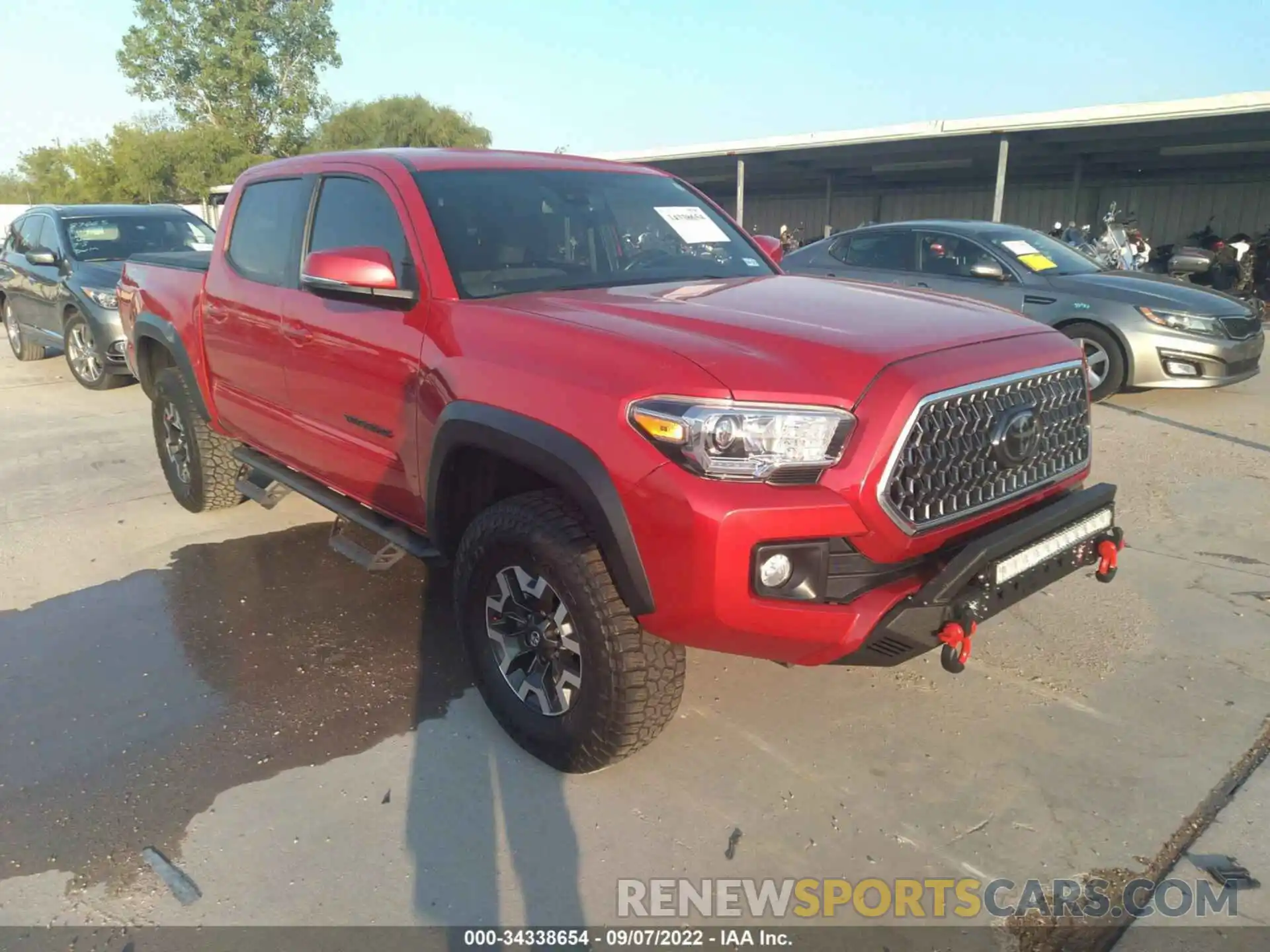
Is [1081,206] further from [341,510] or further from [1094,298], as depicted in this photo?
[341,510]

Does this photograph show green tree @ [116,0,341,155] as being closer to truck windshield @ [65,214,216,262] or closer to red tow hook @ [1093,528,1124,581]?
truck windshield @ [65,214,216,262]

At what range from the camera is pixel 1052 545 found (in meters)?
2.76

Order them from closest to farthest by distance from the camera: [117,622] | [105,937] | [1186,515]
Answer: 1. [105,937]
2. [117,622]
3. [1186,515]

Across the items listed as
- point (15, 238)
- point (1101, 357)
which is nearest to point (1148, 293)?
point (1101, 357)

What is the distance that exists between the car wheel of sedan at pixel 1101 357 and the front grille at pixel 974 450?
503 centimetres

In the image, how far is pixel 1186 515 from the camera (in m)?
5.17

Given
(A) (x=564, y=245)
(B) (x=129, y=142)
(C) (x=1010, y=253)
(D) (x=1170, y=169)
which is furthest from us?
(B) (x=129, y=142)

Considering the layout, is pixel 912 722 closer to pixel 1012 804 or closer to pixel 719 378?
pixel 1012 804

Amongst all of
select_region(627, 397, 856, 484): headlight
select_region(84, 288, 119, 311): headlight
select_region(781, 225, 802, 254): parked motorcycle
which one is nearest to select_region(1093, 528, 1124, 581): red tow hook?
select_region(627, 397, 856, 484): headlight

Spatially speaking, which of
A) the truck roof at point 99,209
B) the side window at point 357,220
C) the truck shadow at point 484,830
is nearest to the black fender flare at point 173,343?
the side window at point 357,220

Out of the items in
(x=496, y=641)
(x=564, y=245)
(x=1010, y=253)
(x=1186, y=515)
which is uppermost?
(x=564, y=245)

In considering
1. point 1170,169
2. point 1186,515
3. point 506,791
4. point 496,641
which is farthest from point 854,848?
point 1170,169

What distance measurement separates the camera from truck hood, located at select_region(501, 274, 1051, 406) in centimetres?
242

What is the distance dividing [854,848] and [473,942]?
1072 mm
